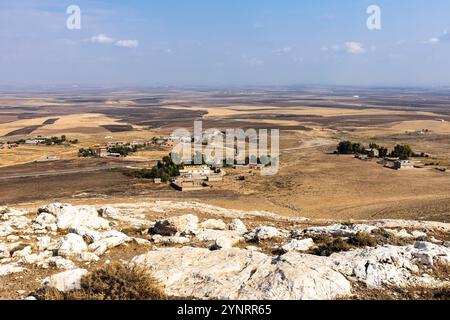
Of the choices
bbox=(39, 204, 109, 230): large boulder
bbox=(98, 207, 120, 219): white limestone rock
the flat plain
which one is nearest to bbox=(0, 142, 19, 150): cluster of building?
the flat plain

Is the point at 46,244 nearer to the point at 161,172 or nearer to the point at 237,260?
the point at 237,260

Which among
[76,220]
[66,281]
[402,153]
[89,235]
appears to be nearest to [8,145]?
[402,153]

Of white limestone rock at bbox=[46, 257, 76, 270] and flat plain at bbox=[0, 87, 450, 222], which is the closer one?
white limestone rock at bbox=[46, 257, 76, 270]

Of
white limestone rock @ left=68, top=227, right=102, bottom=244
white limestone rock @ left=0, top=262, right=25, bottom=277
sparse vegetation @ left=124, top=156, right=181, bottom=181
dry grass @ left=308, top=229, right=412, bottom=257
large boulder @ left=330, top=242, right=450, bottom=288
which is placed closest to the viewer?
large boulder @ left=330, top=242, right=450, bottom=288

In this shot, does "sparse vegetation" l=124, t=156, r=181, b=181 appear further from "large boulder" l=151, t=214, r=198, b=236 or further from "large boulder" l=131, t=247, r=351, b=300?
"large boulder" l=131, t=247, r=351, b=300
